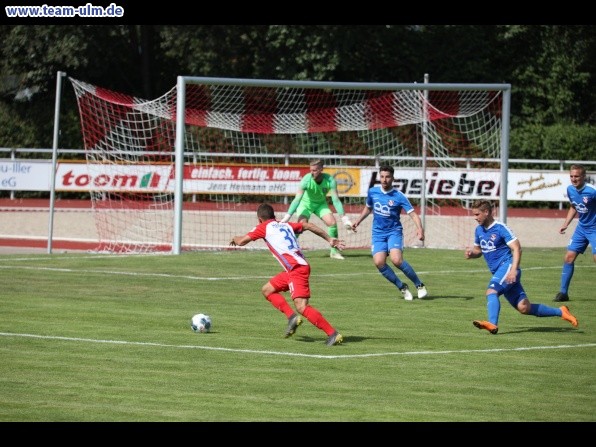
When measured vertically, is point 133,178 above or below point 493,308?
above

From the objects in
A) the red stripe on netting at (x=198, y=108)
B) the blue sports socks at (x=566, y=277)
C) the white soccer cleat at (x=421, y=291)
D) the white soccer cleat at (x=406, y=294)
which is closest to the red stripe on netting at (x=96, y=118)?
the red stripe on netting at (x=198, y=108)

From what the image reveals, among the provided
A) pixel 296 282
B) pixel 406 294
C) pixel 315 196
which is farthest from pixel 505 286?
pixel 315 196

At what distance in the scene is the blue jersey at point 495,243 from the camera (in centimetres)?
1593

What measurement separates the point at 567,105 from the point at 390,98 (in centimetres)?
2281

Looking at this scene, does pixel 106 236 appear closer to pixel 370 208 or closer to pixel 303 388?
pixel 370 208

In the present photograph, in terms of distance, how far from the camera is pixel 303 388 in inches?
476

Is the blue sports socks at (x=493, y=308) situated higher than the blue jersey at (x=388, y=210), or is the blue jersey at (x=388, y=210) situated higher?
the blue jersey at (x=388, y=210)

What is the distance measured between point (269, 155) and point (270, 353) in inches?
600

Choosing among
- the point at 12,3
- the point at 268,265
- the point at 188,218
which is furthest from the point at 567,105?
the point at 268,265

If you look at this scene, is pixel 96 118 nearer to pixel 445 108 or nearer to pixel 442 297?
pixel 445 108

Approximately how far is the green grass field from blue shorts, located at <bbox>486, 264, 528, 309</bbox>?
0.52 meters

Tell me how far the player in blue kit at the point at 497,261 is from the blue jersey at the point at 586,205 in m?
4.21

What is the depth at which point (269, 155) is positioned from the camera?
29109mm

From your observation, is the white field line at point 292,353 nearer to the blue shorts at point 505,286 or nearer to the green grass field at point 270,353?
the green grass field at point 270,353
